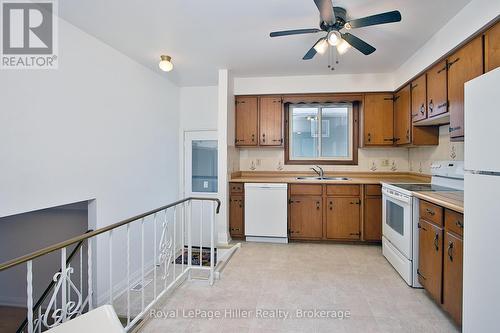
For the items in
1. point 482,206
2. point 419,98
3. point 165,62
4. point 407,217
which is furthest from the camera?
point 165,62

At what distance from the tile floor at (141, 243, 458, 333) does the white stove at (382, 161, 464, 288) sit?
0.16m

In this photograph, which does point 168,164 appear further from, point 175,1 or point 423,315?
point 423,315

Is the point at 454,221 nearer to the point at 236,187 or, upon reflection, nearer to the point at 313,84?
the point at 236,187

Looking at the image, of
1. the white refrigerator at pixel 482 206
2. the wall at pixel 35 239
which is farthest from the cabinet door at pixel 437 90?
the wall at pixel 35 239

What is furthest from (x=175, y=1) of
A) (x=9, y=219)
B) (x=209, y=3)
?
(x=9, y=219)

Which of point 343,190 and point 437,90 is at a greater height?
point 437,90

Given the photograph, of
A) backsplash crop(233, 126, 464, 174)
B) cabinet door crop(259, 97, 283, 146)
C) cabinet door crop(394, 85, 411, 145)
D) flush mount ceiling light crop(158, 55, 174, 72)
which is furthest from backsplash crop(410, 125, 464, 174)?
flush mount ceiling light crop(158, 55, 174, 72)

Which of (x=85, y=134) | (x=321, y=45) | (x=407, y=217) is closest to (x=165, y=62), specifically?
(x=85, y=134)

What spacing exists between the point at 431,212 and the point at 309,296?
4.35ft

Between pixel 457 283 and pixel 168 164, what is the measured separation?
405cm

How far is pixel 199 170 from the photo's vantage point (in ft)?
16.3

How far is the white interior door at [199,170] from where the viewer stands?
493 centimetres

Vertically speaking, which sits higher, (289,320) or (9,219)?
(9,219)

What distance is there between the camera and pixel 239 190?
4078 mm
